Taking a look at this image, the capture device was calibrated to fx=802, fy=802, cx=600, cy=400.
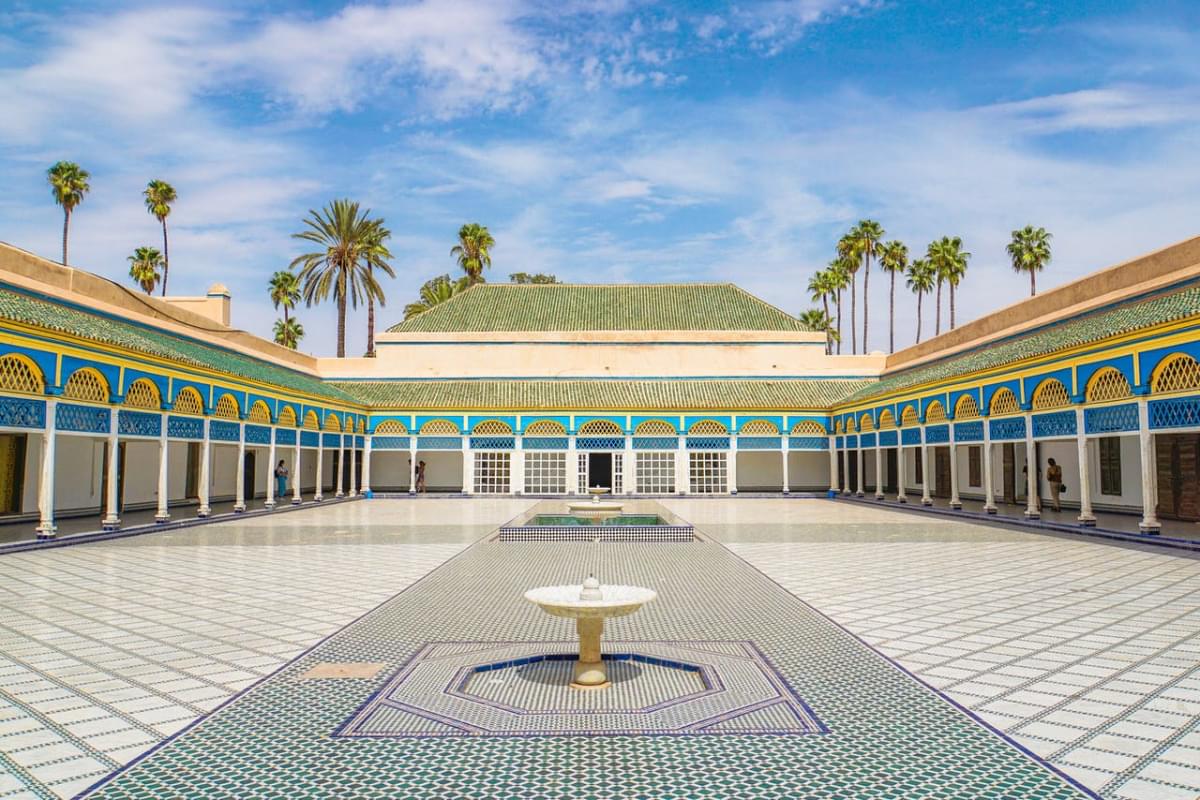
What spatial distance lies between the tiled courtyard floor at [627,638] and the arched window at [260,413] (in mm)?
8718

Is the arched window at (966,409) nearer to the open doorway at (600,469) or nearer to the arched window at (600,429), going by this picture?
the arched window at (600,429)

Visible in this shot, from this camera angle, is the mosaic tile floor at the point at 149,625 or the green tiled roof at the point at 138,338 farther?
the green tiled roof at the point at 138,338

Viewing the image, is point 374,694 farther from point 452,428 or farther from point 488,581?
point 452,428

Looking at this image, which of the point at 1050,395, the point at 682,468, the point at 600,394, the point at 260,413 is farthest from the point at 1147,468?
the point at 260,413

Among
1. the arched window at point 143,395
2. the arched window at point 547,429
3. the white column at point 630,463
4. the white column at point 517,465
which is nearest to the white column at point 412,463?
the white column at point 517,465

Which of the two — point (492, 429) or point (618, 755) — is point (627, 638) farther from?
point (492, 429)

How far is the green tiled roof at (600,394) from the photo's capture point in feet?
100

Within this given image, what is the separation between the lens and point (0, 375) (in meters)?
12.8

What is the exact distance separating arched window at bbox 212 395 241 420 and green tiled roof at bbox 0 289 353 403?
2.22ft

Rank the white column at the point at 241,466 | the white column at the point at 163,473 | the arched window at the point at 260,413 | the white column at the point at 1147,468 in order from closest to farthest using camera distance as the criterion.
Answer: the white column at the point at 1147,468
the white column at the point at 163,473
the white column at the point at 241,466
the arched window at the point at 260,413

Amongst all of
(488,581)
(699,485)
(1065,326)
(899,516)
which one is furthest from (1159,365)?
(699,485)

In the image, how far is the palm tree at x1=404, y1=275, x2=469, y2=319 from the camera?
51875 millimetres

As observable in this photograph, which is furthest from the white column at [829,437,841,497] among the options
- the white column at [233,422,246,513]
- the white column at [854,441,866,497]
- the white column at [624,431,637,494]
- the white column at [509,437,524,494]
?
the white column at [233,422,246,513]

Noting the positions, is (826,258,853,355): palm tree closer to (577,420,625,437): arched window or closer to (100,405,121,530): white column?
(577,420,625,437): arched window
